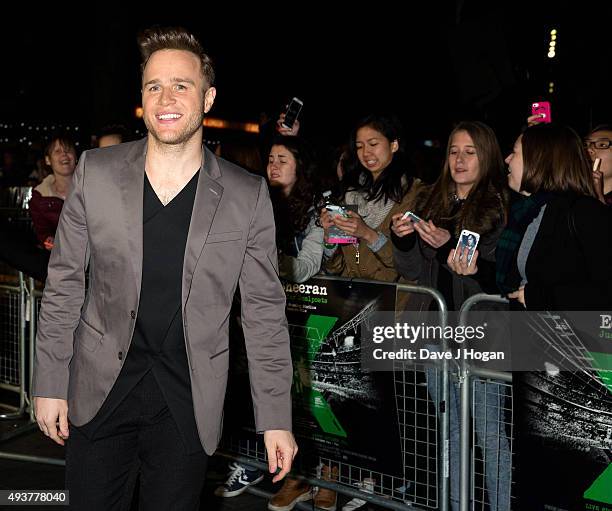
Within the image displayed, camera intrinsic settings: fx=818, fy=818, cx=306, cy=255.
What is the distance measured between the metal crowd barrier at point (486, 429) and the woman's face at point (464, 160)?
0.94 m

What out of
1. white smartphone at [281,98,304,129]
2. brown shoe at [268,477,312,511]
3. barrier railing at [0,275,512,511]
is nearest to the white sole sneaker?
brown shoe at [268,477,312,511]

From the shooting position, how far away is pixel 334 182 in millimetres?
5973

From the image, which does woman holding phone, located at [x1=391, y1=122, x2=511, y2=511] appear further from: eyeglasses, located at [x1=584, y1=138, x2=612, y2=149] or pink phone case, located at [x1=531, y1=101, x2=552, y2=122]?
eyeglasses, located at [x1=584, y1=138, x2=612, y2=149]

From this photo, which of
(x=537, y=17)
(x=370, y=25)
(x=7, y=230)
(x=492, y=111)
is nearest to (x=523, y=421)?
(x=7, y=230)

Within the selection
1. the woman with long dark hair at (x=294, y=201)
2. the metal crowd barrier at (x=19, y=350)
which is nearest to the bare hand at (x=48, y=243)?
the metal crowd barrier at (x=19, y=350)

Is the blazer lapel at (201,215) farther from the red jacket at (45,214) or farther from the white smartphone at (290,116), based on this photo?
the red jacket at (45,214)

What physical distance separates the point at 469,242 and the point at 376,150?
1307mm

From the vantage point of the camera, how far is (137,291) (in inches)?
110

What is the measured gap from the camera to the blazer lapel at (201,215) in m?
2.83

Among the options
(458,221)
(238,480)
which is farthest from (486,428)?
(238,480)

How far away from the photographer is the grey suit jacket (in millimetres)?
2838

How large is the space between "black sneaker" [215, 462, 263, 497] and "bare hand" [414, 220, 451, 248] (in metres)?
2.06

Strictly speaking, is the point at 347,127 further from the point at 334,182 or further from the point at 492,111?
the point at 334,182

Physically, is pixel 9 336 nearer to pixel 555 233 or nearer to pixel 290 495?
pixel 290 495
